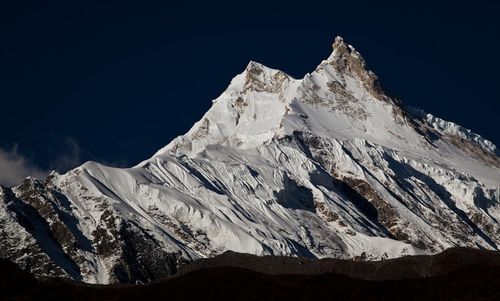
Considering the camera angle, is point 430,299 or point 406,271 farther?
point 406,271

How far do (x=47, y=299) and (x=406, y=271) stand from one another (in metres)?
61.7

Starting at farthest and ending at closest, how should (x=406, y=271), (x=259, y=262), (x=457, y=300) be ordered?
(x=259, y=262) → (x=406, y=271) → (x=457, y=300)

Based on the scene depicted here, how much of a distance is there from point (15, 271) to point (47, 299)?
894 cm

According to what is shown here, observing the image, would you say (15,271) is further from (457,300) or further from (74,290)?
(457,300)

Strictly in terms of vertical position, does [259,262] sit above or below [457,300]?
above

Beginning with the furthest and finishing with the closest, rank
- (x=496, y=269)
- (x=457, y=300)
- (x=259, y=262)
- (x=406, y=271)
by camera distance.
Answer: (x=259, y=262) < (x=406, y=271) < (x=496, y=269) < (x=457, y=300)

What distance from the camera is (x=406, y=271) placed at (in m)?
179

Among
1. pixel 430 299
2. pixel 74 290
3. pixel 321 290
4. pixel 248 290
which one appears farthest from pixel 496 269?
pixel 74 290

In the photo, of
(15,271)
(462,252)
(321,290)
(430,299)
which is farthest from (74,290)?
(462,252)

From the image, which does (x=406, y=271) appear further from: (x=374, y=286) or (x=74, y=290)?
(x=74, y=290)

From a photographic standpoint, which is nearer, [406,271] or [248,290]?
[248,290]

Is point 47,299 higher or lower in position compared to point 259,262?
lower

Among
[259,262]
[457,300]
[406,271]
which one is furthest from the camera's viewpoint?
[259,262]

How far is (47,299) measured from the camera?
140500 mm
